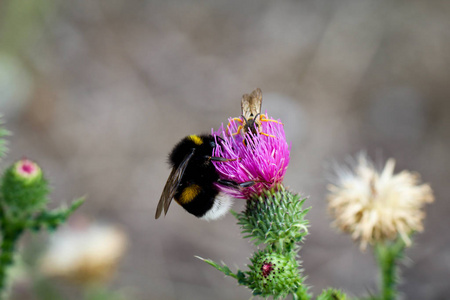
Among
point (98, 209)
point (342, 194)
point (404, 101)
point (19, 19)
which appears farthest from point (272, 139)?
point (19, 19)

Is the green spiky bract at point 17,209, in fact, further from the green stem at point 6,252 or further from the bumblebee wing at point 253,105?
the bumblebee wing at point 253,105

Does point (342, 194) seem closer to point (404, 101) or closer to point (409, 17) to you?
point (404, 101)

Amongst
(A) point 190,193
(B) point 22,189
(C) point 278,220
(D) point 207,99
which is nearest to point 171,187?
(A) point 190,193

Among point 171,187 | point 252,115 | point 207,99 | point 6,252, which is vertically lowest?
point 6,252

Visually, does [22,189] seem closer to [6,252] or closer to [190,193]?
[6,252]

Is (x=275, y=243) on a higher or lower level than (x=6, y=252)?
higher

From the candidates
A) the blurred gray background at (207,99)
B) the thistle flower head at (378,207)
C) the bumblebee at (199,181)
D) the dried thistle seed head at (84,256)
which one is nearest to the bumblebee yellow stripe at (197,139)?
the bumblebee at (199,181)
